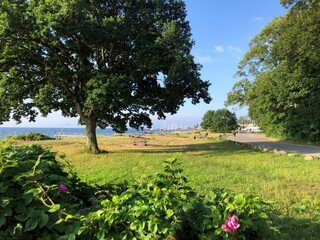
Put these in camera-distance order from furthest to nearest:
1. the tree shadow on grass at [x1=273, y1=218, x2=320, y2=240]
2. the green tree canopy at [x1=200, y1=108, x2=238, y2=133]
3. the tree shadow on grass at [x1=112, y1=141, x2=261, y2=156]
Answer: the green tree canopy at [x1=200, y1=108, x2=238, y2=133] < the tree shadow on grass at [x1=112, y1=141, x2=261, y2=156] < the tree shadow on grass at [x1=273, y1=218, x2=320, y2=240]

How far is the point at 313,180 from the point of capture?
28.9 feet

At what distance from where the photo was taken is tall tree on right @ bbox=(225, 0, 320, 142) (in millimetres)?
16547

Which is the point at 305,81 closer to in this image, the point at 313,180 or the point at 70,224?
the point at 313,180

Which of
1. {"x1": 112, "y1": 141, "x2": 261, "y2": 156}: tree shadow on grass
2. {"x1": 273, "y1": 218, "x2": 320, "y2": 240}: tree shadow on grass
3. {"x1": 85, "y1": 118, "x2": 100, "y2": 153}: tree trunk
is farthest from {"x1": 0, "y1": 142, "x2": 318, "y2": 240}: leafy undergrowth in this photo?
{"x1": 85, "y1": 118, "x2": 100, "y2": 153}: tree trunk

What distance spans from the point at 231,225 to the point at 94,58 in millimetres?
18051

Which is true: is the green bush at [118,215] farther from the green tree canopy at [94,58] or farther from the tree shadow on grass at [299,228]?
the green tree canopy at [94,58]

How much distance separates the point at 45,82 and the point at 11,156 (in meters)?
16.3

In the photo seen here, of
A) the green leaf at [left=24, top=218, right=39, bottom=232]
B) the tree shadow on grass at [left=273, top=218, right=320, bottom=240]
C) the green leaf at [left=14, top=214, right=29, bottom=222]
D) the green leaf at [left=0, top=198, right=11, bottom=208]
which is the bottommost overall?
the tree shadow on grass at [left=273, top=218, right=320, bottom=240]

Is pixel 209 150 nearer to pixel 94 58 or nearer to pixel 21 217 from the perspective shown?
pixel 94 58

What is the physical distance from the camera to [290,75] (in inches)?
1078

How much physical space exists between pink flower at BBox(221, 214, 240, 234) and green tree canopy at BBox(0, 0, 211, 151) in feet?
44.8

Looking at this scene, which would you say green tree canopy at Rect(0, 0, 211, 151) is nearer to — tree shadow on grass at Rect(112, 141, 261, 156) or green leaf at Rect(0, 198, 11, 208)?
tree shadow on grass at Rect(112, 141, 261, 156)

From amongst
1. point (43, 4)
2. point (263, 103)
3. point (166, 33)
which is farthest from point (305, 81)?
point (43, 4)

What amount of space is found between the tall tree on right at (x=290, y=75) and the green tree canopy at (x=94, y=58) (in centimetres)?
578
